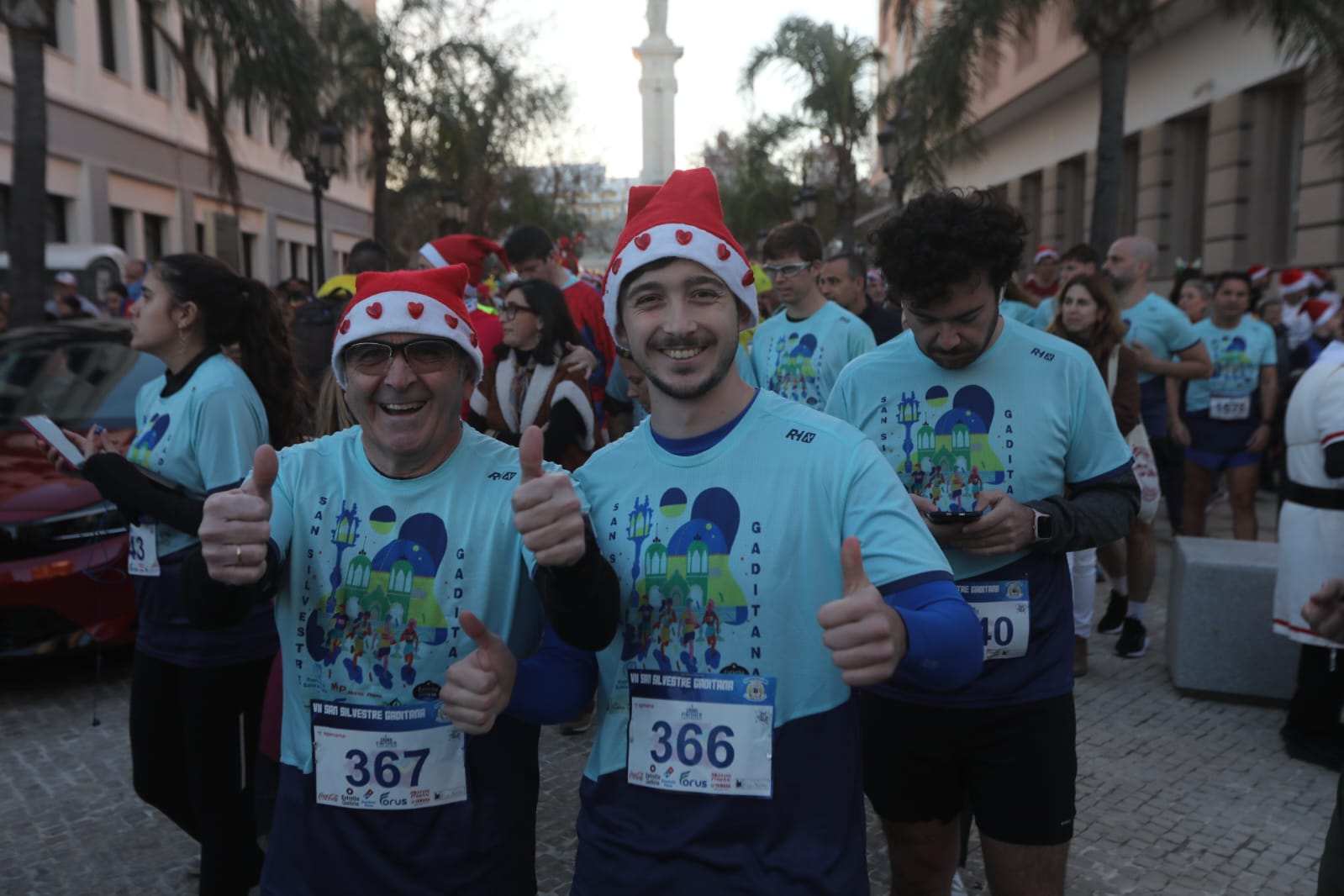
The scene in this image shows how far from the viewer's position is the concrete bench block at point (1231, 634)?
5352 mm

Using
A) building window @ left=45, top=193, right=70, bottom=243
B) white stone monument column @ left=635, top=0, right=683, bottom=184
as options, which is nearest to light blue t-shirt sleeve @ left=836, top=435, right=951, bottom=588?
building window @ left=45, top=193, right=70, bottom=243

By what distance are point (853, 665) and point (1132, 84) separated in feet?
68.3

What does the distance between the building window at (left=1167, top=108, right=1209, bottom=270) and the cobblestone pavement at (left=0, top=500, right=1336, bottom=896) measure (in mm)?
14640

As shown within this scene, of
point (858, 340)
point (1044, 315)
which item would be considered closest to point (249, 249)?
point (1044, 315)

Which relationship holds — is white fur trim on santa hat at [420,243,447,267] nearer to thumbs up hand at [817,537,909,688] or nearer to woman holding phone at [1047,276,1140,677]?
woman holding phone at [1047,276,1140,677]

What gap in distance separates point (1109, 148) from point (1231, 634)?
9.48 meters

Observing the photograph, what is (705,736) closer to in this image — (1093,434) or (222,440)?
(1093,434)

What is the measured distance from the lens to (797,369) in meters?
5.53

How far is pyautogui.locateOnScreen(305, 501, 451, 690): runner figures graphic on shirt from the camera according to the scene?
83.2 inches

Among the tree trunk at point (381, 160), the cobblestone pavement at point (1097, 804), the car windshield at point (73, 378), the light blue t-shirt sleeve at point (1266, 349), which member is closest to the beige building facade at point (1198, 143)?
the light blue t-shirt sleeve at point (1266, 349)

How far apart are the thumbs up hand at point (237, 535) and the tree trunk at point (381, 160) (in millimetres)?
23456

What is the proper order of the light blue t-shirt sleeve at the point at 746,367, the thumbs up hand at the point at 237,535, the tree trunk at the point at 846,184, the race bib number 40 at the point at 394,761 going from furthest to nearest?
the tree trunk at the point at 846,184, the light blue t-shirt sleeve at the point at 746,367, the race bib number 40 at the point at 394,761, the thumbs up hand at the point at 237,535

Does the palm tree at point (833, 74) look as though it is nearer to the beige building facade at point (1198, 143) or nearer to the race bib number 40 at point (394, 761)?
the beige building facade at point (1198, 143)

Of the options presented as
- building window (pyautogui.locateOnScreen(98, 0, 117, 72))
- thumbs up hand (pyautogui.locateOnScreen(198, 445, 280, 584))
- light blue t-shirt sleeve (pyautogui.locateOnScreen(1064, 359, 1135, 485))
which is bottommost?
thumbs up hand (pyautogui.locateOnScreen(198, 445, 280, 584))
